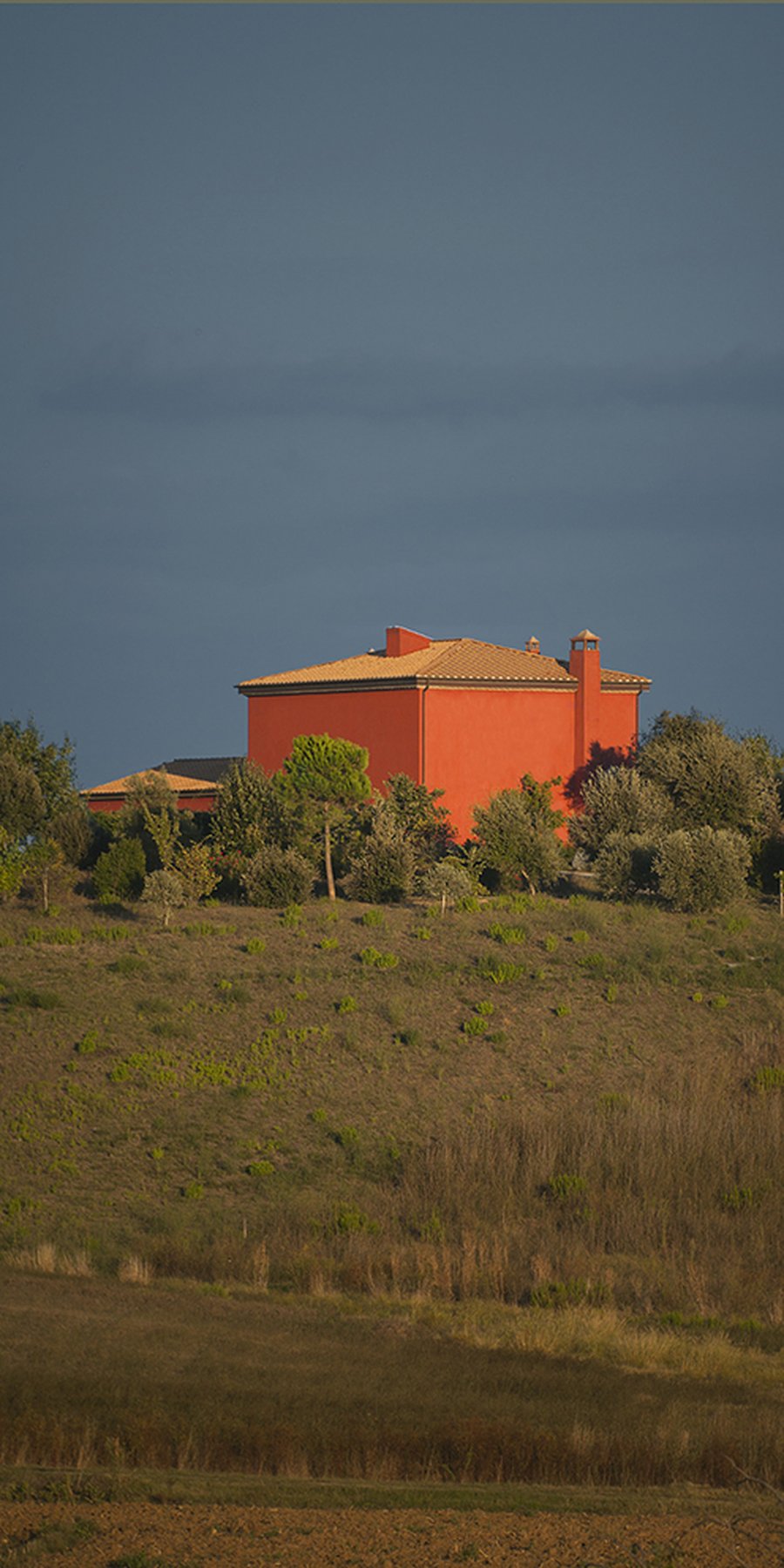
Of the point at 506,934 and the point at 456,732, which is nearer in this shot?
the point at 506,934

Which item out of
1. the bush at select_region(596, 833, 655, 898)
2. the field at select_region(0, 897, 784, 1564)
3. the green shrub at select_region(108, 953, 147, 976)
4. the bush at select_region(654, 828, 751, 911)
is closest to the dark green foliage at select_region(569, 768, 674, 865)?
the bush at select_region(596, 833, 655, 898)

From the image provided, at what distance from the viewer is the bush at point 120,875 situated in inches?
1460

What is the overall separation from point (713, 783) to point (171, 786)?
16.7 metres

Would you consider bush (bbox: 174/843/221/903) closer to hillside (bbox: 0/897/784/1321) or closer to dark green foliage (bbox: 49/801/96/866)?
hillside (bbox: 0/897/784/1321)

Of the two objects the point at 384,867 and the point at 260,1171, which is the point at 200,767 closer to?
the point at 384,867

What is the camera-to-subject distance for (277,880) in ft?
118

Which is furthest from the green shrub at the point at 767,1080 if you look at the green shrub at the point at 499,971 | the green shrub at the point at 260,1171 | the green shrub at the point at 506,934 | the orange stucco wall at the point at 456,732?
the orange stucco wall at the point at 456,732

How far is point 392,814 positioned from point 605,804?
642cm

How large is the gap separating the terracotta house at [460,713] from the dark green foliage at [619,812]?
2731 millimetres

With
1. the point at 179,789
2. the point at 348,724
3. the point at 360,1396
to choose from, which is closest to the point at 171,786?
the point at 179,789

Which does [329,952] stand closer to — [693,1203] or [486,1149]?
[486,1149]

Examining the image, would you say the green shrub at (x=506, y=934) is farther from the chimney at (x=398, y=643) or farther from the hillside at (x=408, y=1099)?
the chimney at (x=398, y=643)

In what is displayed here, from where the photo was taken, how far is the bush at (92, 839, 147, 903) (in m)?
37.1

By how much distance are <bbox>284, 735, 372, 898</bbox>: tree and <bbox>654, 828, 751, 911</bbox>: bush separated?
7588 millimetres
